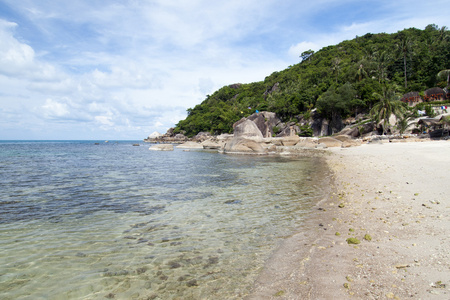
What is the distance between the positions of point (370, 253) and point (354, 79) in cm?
7690

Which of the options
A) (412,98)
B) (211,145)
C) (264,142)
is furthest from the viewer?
(412,98)

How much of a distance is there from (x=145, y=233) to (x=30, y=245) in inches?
93.9

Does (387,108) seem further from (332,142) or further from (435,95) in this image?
(435,95)

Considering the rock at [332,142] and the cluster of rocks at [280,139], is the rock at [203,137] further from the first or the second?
the rock at [332,142]

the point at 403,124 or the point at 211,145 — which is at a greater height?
the point at 403,124

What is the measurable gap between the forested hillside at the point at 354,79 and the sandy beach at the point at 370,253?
152 feet

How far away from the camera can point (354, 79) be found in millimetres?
69625

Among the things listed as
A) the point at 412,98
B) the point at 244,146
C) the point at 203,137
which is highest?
the point at 412,98

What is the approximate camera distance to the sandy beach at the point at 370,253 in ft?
11.0

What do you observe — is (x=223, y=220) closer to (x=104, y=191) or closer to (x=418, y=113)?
(x=104, y=191)

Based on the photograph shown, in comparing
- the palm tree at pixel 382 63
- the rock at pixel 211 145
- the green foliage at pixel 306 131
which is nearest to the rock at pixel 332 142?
the rock at pixel 211 145

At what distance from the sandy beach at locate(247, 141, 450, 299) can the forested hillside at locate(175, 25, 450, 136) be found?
46.4m

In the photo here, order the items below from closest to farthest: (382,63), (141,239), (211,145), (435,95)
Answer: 1. (141,239)
2. (211,145)
3. (435,95)
4. (382,63)

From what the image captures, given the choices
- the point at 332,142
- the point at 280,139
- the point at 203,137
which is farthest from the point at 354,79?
the point at 203,137
